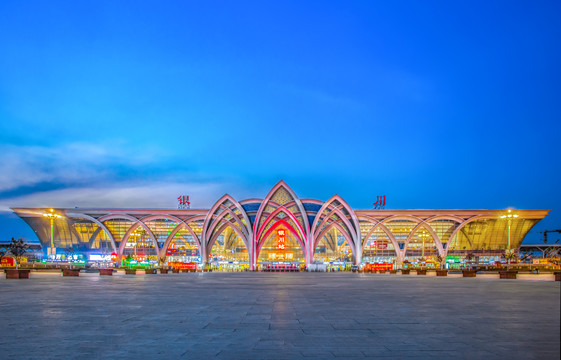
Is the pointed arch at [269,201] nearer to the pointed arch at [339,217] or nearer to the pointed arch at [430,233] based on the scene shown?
the pointed arch at [339,217]

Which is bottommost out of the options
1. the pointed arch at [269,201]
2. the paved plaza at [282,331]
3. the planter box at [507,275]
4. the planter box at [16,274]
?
the planter box at [507,275]

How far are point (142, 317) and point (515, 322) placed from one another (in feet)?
33.5

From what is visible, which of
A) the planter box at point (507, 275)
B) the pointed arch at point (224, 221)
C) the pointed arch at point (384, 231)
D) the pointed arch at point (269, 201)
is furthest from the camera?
the pointed arch at point (384, 231)

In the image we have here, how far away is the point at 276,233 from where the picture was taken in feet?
320

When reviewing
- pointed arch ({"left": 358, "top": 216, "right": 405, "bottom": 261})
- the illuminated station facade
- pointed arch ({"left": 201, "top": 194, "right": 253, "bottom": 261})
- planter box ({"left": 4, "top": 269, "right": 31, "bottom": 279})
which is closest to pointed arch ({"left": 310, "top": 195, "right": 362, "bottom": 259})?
the illuminated station facade

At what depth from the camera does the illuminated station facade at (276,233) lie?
93375 mm

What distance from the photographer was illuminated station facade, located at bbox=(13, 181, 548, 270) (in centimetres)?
9338

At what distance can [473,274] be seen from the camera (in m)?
46.2

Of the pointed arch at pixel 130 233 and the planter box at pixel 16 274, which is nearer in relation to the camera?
the planter box at pixel 16 274

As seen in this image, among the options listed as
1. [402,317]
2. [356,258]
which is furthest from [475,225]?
[402,317]

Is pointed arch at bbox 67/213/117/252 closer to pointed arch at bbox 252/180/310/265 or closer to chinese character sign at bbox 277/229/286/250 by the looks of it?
pointed arch at bbox 252/180/310/265

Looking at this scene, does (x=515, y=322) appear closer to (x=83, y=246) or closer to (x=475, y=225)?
(x=475, y=225)

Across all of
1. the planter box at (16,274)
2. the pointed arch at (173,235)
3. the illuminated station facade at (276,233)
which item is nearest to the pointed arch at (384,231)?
the illuminated station facade at (276,233)

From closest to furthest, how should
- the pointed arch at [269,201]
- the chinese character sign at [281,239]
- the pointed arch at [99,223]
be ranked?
the pointed arch at [269,201], the chinese character sign at [281,239], the pointed arch at [99,223]
